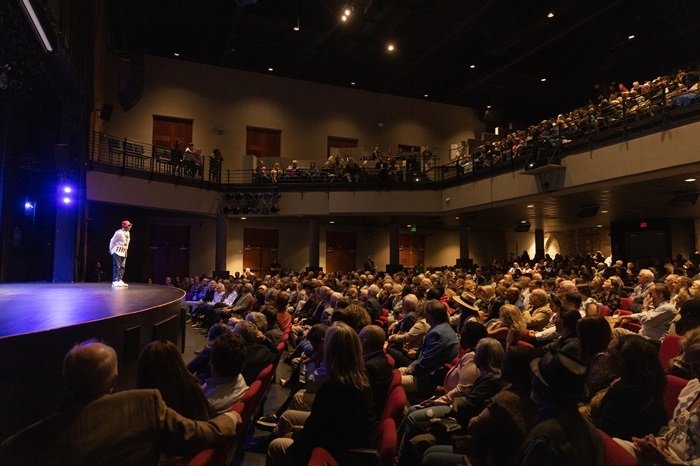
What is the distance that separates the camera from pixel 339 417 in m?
2.43

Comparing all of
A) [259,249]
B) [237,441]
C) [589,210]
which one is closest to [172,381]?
[237,441]

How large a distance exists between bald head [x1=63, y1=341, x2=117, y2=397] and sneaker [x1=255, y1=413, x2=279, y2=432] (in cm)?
235

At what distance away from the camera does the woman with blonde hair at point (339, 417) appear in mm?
2410

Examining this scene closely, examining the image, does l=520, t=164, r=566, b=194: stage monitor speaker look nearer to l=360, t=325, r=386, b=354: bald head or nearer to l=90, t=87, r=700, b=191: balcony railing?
l=90, t=87, r=700, b=191: balcony railing

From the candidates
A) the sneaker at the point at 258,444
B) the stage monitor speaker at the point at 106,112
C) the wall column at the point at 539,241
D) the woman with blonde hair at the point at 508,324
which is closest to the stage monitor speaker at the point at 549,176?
the woman with blonde hair at the point at 508,324

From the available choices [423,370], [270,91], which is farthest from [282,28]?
[423,370]

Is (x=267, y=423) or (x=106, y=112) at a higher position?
(x=106, y=112)

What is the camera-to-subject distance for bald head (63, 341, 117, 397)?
5.67 ft

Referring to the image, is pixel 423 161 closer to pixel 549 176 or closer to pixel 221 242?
pixel 549 176

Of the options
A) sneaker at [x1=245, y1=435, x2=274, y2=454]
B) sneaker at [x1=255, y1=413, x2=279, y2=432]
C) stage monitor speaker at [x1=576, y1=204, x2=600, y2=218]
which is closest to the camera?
sneaker at [x1=245, y1=435, x2=274, y2=454]

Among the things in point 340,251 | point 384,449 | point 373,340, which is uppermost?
point 340,251

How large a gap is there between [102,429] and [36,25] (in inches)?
306

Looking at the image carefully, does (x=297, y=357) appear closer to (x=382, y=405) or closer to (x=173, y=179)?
(x=382, y=405)

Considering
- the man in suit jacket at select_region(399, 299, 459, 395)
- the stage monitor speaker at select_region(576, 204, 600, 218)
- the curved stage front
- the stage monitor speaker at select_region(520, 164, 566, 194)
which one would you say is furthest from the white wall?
the man in suit jacket at select_region(399, 299, 459, 395)
